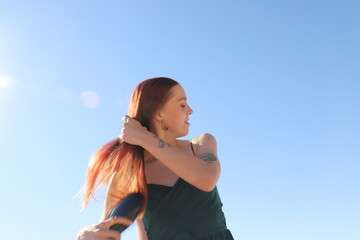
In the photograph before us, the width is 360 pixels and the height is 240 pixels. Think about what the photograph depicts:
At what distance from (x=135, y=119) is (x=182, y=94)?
1.88 feet

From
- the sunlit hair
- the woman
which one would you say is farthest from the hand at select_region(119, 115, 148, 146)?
the sunlit hair

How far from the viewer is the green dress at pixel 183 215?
3908 mm

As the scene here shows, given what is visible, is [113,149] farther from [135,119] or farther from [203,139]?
[203,139]

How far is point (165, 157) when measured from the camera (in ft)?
11.5

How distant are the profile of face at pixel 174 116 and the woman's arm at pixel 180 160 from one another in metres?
0.50

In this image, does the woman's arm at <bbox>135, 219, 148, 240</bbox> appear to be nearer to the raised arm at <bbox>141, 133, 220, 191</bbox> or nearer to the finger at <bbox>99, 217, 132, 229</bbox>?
the raised arm at <bbox>141, 133, 220, 191</bbox>

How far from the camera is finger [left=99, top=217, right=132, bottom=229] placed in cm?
292

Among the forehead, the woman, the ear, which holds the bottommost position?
the woman

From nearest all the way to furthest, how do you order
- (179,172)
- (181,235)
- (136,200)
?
(136,200) < (179,172) < (181,235)

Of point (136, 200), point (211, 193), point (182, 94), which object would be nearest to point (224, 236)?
point (211, 193)

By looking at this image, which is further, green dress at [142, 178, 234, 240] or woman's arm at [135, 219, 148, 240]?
woman's arm at [135, 219, 148, 240]

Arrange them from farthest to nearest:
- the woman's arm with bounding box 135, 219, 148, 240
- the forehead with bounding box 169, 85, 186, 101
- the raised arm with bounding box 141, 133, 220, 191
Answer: the forehead with bounding box 169, 85, 186, 101, the woman's arm with bounding box 135, 219, 148, 240, the raised arm with bounding box 141, 133, 220, 191

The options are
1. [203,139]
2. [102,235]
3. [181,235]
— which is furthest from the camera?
[203,139]

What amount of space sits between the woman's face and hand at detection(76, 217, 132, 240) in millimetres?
1461
